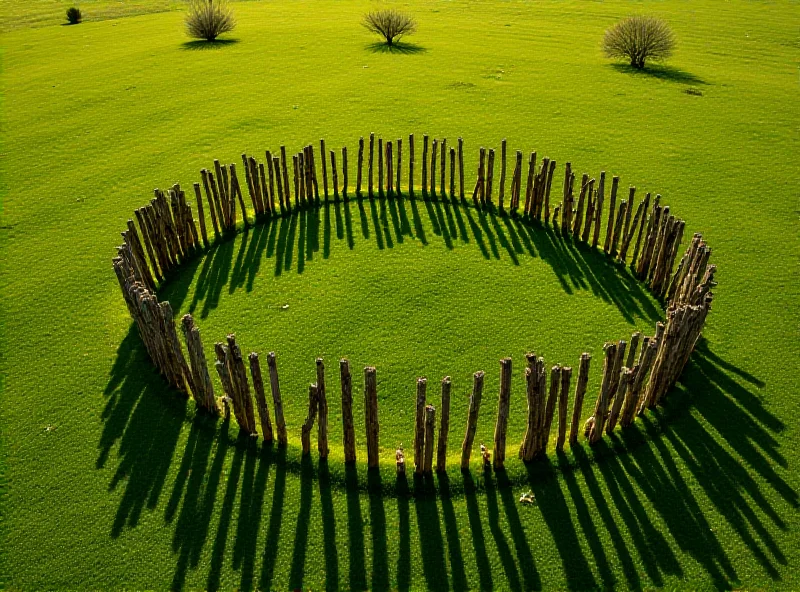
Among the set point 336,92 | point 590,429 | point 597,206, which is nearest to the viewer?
point 590,429

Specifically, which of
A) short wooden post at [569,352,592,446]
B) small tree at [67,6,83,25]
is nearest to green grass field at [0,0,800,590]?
short wooden post at [569,352,592,446]

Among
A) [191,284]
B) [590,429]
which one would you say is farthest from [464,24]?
[590,429]

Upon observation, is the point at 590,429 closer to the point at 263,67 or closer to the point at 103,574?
the point at 103,574

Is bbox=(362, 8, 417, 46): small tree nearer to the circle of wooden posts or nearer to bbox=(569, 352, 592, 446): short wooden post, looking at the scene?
the circle of wooden posts

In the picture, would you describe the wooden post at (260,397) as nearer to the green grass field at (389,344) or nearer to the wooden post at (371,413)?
the green grass field at (389,344)

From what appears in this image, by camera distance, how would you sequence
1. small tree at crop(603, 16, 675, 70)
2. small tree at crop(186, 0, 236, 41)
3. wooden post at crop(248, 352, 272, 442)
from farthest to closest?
1. small tree at crop(186, 0, 236, 41)
2. small tree at crop(603, 16, 675, 70)
3. wooden post at crop(248, 352, 272, 442)

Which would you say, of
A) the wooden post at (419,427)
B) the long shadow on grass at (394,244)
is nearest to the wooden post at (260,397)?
the wooden post at (419,427)
